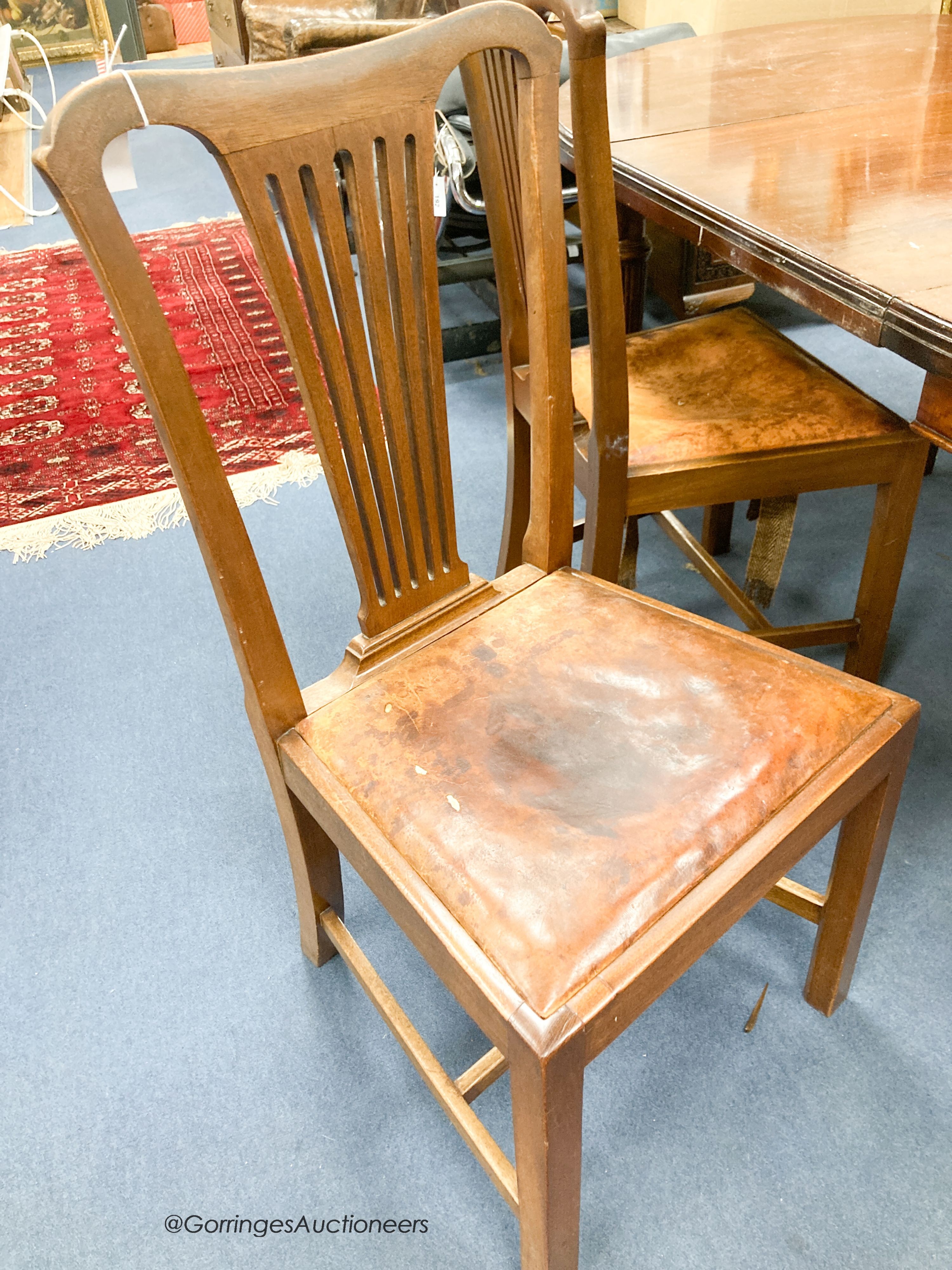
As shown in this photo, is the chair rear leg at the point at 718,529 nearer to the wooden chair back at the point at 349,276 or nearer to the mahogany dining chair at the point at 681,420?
the mahogany dining chair at the point at 681,420

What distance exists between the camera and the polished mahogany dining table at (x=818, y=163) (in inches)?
43.1

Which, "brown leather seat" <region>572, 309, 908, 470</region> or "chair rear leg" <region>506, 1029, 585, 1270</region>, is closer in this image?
"chair rear leg" <region>506, 1029, 585, 1270</region>

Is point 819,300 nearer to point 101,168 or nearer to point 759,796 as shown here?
point 759,796

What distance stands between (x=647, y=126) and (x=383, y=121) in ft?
3.28

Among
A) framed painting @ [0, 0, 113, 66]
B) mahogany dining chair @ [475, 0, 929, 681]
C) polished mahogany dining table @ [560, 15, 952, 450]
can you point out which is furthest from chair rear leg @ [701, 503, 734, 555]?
framed painting @ [0, 0, 113, 66]

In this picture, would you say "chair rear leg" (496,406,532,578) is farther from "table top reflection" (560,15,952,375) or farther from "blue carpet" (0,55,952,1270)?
"blue carpet" (0,55,952,1270)

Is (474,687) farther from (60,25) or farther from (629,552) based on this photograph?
(60,25)

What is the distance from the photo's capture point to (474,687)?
3.26ft

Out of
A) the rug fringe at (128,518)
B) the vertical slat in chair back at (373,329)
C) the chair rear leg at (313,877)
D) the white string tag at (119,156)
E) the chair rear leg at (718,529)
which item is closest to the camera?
the white string tag at (119,156)

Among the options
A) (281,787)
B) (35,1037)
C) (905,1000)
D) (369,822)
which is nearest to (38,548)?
(35,1037)

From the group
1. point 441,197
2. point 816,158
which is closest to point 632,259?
point 816,158

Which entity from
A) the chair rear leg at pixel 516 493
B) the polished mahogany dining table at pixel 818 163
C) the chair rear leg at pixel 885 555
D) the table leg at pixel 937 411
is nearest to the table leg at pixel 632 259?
Result: the polished mahogany dining table at pixel 818 163

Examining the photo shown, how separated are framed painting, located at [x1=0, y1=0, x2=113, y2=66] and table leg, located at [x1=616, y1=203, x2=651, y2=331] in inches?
266

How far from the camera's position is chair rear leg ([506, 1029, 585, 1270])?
0.72 metres
